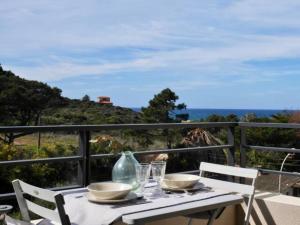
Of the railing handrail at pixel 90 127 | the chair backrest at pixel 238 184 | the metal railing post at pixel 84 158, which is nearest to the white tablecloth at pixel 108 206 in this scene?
the chair backrest at pixel 238 184

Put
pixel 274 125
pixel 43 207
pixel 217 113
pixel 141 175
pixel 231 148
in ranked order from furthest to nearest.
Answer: pixel 217 113 < pixel 231 148 < pixel 274 125 < pixel 141 175 < pixel 43 207

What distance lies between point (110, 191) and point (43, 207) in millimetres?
359

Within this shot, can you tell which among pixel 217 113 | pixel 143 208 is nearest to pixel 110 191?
pixel 143 208

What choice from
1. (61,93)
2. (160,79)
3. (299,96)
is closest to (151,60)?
(160,79)

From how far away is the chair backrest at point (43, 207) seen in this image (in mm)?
2180

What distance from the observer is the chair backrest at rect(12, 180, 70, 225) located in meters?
2.18

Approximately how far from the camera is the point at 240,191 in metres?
3.02

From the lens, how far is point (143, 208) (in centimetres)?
240

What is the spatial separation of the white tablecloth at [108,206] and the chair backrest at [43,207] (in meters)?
0.16

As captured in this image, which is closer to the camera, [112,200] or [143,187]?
[112,200]

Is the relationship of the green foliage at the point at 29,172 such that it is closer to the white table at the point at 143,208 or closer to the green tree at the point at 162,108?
the white table at the point at 143,208

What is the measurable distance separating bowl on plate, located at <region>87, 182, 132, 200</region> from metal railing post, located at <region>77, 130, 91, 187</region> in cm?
120

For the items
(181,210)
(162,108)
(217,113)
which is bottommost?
(181,210)

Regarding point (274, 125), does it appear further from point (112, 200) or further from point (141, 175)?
point (112, 200)
